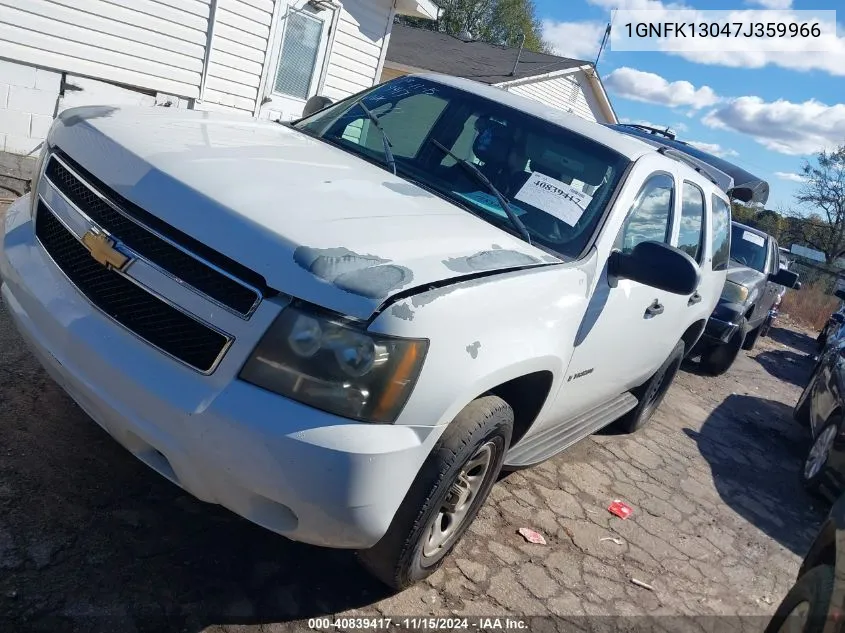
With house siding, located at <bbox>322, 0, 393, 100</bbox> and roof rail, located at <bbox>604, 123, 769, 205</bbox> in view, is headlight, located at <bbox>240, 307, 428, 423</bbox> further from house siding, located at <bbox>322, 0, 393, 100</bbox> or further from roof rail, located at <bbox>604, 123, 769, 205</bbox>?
house siding, located at <bbox>322, 0, 393, 100</bbox>

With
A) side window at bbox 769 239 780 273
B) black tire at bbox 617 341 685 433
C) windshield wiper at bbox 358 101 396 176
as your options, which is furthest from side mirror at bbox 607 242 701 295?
side window at bbox 769 239 780 273

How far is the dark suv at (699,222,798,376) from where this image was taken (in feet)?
27.2

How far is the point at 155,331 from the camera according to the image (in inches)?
90.0

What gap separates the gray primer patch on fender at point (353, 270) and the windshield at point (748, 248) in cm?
912

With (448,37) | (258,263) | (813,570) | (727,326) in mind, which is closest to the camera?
(258,263)

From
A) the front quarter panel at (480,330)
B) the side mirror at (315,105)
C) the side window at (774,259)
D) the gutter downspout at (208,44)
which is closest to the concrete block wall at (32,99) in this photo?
the gutter downspout at (208,44)

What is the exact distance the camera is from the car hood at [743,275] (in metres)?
8.81

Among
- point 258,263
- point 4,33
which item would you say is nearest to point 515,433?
point 258,263

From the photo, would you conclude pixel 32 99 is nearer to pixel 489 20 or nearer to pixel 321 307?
pixel 321 307

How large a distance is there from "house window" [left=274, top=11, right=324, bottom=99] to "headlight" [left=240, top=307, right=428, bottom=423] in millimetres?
9197

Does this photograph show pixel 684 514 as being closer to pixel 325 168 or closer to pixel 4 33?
pixel 325 168

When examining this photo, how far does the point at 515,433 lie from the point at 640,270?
92 cm

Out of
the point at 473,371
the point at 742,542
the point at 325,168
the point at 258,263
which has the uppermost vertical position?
the point at 325,168

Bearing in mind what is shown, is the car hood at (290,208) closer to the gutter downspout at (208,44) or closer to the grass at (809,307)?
the gutter downspout at (208,44)
